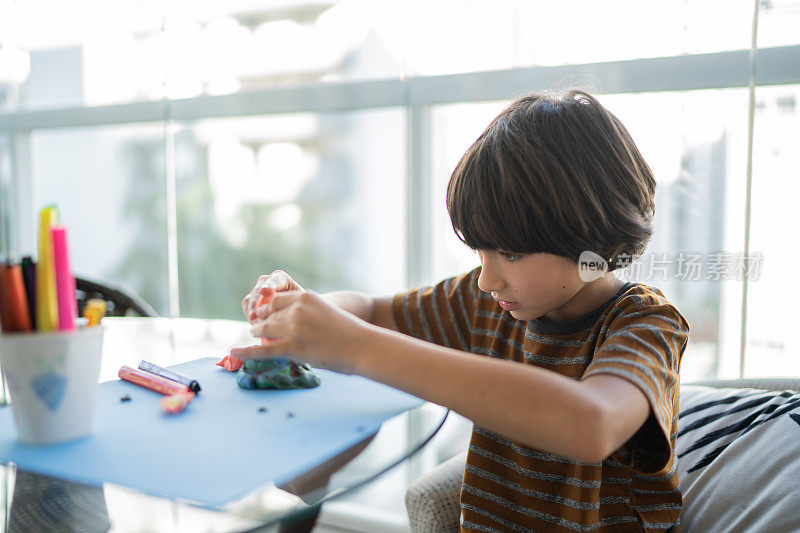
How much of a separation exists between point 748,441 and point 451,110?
3.44 feet

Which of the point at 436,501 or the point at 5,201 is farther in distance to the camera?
the point at 5,201

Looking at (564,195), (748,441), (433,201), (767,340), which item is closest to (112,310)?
(433,201)

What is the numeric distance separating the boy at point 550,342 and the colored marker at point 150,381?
0.12 m

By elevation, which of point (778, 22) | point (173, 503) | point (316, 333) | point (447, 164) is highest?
point (778, 22)

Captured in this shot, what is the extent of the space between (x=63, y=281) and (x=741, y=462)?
0.86 meters

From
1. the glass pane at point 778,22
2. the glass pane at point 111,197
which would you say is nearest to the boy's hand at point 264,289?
the glass pane at point 778,22

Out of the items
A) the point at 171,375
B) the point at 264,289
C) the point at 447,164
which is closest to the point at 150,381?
the point at 171,375

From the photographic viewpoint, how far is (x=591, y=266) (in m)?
0.81

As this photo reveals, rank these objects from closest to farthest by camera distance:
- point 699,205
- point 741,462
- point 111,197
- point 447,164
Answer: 1. point 741,462
2. point 699,205
3. point 447,164
4. point 111,197

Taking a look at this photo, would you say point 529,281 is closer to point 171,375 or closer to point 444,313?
point 444,313

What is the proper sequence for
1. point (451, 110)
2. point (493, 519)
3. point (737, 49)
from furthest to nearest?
1. point (451, 110)
2. point (737, 49)
3. point (493, 519)

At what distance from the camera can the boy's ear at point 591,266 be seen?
79cm

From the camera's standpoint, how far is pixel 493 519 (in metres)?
0.88

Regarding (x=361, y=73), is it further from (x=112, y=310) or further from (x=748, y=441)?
(x=748, y=441)
